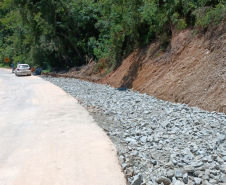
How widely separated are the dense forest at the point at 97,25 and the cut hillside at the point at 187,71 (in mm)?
796

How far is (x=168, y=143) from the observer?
638cm

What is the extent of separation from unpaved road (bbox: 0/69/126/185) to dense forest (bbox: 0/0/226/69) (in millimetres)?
7953

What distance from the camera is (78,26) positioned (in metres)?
29.9

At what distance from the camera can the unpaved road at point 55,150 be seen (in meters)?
5.06

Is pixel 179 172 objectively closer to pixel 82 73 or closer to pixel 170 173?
pixel 170 173

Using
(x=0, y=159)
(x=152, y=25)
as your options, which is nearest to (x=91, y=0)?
(x=152, y=25)

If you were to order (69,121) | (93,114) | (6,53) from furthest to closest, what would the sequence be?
(6,53) < (93,114) < (69,121)

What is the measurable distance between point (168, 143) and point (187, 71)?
6398mm

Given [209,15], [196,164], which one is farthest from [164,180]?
[209,15]

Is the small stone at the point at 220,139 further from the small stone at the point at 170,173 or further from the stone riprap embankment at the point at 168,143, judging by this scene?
the small stone at the point at 170,173

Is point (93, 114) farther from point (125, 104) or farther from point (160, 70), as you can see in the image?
point (160, 70)

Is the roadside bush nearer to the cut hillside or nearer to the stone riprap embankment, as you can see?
the cut hillside

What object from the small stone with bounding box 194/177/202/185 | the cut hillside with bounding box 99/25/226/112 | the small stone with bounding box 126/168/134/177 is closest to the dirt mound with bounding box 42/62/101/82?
the cut hillside with bounding box 99/25/226/112

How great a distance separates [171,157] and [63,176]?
2.28 meters
